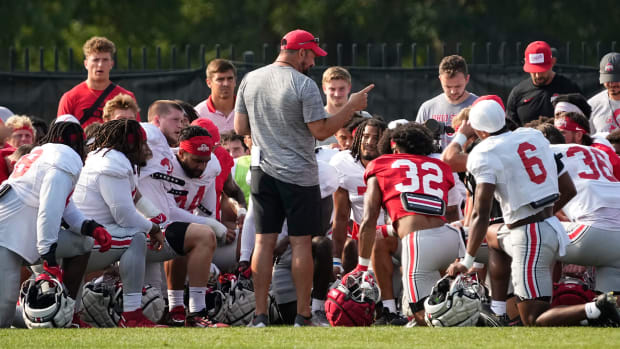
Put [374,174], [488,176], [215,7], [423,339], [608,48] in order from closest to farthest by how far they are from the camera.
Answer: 1. [423,339]
2. [488,176]
3. [374,174]
4. [608,48]
5. [215,7]

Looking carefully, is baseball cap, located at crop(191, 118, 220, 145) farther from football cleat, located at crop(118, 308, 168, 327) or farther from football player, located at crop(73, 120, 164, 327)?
football cleat, located at crop(118, 308, 168, 327)

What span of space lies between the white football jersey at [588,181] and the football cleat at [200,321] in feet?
9.16

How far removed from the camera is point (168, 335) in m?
7.37

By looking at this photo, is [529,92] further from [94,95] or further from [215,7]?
[215,7]

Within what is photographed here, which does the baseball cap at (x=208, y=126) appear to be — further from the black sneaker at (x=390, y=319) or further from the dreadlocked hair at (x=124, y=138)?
the black sneaker at (x=390, y=319)

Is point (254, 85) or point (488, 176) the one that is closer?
point (488, 176)

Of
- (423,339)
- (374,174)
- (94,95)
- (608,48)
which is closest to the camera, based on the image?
(423,339)

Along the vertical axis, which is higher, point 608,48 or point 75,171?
point 608,48

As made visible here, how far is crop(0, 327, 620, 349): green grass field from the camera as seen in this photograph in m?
6.75

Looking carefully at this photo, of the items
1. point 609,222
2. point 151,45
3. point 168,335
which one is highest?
point 151,45

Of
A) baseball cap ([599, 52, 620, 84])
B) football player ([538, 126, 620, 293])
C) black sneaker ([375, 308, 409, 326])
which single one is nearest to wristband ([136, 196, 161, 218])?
black sneaker ([375, 308, 409, 326])

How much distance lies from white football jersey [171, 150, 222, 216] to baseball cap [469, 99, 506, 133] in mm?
2338

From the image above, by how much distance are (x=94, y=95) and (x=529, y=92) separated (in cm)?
433

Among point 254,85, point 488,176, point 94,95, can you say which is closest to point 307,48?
point 254,85
